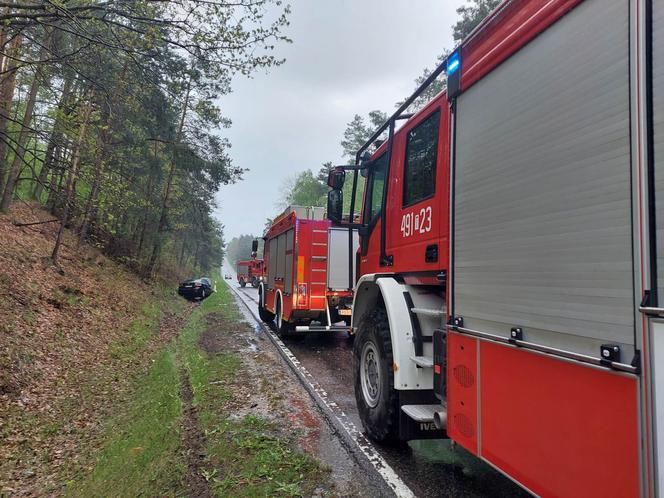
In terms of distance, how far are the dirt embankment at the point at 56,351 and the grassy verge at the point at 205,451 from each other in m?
0.38

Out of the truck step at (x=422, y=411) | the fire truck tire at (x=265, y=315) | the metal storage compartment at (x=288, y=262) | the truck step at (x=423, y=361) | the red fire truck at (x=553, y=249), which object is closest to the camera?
the red fire truck at (x=553, y=249)

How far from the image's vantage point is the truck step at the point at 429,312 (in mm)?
3280

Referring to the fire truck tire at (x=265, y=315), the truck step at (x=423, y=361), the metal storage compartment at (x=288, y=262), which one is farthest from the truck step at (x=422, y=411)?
the fire truck tire at (x=265, y=315)

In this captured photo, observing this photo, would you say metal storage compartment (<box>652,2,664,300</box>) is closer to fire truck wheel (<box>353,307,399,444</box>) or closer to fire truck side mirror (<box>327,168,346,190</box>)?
fire truck wheel (<box>353,307,399,444</box>)

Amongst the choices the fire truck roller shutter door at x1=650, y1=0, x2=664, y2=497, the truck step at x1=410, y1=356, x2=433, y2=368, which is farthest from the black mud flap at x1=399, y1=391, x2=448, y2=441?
the fire truck roller shutter door at x1=650, y1=0, x2=664, y2=497

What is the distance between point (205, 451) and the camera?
398 centimetres

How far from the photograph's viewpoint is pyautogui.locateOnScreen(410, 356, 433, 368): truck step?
128 inches

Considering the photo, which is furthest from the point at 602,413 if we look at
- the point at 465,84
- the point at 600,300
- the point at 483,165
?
the point at 465,84

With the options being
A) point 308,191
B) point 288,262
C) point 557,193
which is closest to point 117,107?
point 288,262

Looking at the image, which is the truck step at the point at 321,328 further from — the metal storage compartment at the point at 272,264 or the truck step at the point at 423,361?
the truck step at the point at 423,361

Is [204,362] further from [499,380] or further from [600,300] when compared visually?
[600,300]

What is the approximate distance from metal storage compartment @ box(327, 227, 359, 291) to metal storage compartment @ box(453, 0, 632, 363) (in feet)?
21.3

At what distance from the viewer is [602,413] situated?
5.35 ft

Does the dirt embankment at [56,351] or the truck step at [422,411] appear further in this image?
the dirt embankment at [56,351]
